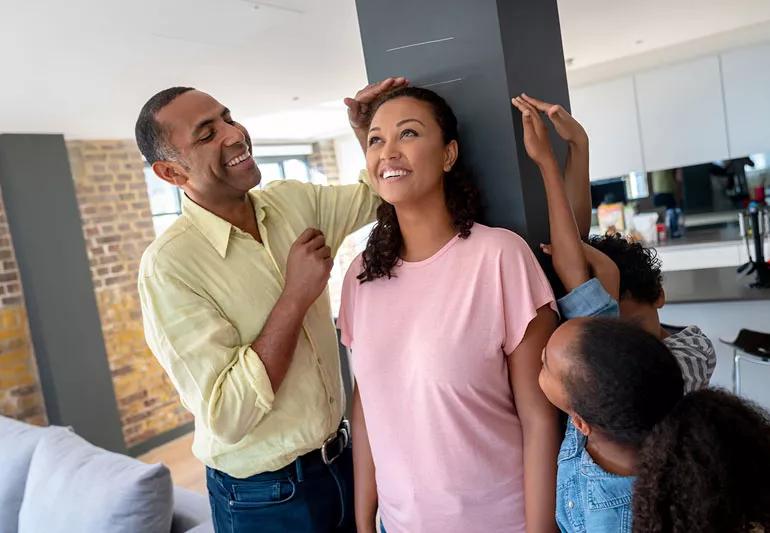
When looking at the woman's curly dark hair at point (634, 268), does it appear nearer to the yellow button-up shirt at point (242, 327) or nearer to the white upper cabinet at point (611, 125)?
the yellow button-up shirt at point (242, 327)

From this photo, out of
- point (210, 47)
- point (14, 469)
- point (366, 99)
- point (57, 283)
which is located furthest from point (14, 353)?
point (366, 99)

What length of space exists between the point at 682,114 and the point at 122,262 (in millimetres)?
4695

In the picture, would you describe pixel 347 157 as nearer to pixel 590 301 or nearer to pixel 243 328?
pixel 243 328

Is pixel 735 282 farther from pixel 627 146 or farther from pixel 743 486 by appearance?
pixel 743 486

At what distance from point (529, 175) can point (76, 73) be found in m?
2.66

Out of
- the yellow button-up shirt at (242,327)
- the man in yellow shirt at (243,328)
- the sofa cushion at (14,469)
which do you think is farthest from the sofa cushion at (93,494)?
the yellow button-up shirt at (242,327)

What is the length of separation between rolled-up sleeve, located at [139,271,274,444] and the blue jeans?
185 millimetres

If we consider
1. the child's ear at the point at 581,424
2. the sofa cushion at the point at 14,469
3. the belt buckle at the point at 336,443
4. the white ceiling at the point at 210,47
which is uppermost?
the white ceiling at the point at 210,47

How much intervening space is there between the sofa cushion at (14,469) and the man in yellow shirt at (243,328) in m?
1.34

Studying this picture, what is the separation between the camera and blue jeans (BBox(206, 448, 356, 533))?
4.49 feet

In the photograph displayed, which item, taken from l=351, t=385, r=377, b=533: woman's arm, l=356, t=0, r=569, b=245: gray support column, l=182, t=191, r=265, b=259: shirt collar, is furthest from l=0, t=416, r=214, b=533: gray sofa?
l=356, t=0, r=569, b=245: gray support column

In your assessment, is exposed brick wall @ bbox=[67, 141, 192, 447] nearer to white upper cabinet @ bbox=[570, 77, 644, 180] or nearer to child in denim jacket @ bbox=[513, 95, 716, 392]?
white upper cabinet @ bbox=[570, 77, 644, 180]

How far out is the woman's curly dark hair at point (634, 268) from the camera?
1.34 m

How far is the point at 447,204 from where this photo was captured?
4.12 feet
